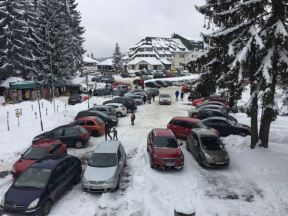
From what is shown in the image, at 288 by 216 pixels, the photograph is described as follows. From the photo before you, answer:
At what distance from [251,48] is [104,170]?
997cm

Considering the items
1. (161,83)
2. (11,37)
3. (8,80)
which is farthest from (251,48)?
(161,83)

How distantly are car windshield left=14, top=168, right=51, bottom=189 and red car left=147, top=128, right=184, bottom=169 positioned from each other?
6.19 meters

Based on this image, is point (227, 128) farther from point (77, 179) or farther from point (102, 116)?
point (77, 179)

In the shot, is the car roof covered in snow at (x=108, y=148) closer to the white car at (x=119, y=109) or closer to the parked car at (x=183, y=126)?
the parked car at (x=183, y=126)

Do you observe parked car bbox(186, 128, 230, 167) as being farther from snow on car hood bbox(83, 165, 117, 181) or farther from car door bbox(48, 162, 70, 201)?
car door bbox(48, 162, 70, 201)

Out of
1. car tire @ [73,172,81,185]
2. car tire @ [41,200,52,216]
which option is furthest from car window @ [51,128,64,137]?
car tire @ [41,200,52,216]

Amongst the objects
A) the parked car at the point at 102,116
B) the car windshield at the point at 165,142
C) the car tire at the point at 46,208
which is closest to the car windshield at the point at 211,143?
the car windshield at the point at 165,142

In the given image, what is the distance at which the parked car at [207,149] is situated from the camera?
19.6 metres

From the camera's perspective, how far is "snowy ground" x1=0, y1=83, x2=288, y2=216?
47.7 ft

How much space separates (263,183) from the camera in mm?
17703

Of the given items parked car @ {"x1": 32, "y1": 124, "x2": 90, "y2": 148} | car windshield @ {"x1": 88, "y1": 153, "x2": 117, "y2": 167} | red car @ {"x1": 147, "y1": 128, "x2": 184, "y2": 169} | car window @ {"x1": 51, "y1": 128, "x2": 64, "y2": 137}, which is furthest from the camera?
car window @ {"x1": 51, "y1": 128, "x2": 64, "y2": 137}

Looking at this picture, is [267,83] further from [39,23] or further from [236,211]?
[39,23]

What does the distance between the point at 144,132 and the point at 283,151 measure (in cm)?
1090

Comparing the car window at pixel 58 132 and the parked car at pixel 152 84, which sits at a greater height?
the parked car at pixel 152 84
